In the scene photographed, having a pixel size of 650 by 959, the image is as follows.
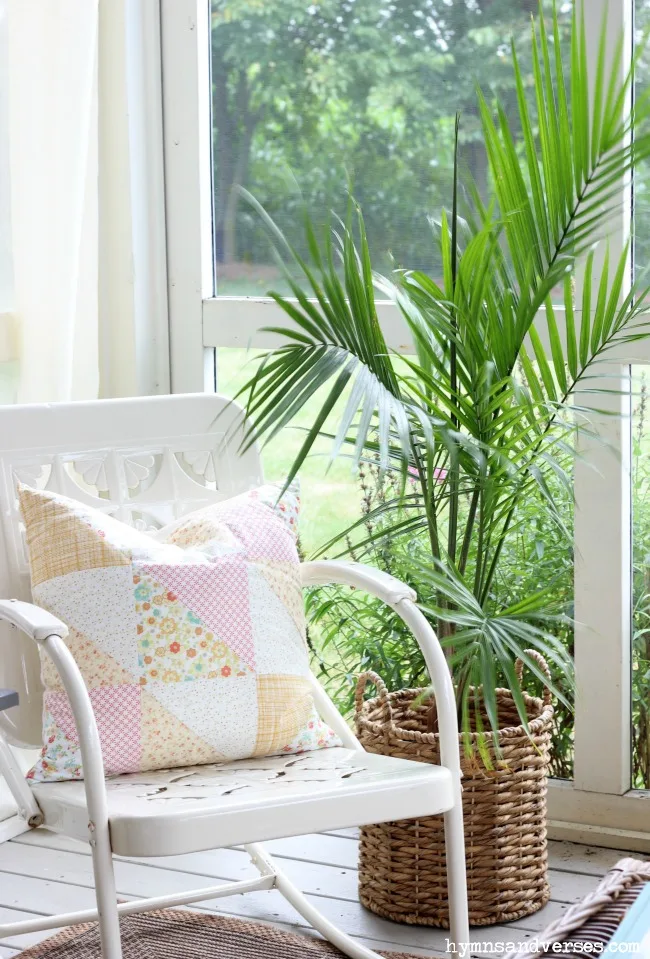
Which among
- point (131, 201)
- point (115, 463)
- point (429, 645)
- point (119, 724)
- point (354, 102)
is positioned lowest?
point (119, 724)

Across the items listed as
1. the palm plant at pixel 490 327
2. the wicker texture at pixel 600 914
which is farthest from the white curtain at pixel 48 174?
the wicker texture at pixel 600 914

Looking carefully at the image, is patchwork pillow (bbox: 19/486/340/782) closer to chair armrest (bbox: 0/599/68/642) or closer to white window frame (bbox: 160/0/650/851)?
chair armrest (bbox: 0/599/68/642)

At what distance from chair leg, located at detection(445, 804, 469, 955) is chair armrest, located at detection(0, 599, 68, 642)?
0.57m

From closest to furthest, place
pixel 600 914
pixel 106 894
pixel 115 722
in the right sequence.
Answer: pixel 600 914 → pixel 106 894 → pixel 115 722

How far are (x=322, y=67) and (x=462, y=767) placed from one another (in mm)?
1452

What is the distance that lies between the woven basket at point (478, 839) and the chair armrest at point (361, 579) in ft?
0.84

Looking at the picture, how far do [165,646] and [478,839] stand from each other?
622 mm

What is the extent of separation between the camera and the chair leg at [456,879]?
5.22 feet

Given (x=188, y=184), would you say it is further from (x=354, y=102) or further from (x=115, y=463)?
(x=115, y=463)

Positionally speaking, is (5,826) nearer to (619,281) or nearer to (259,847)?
(259,847)

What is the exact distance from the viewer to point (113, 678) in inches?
65.8

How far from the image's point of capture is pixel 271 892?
6.95 feet

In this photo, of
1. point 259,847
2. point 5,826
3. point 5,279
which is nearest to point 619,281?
point 259,847

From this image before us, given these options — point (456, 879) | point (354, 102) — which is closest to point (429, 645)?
point (456, 879)
